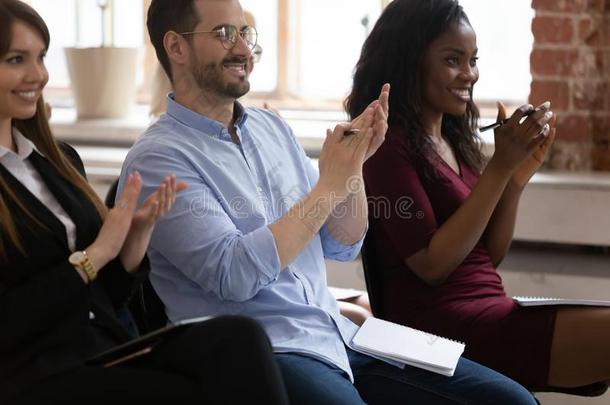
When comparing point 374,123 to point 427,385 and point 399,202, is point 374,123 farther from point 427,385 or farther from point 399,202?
point 427,385

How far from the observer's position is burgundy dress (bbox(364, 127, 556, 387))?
7.10 feet

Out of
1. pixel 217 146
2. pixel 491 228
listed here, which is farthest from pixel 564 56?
pixel 217 146

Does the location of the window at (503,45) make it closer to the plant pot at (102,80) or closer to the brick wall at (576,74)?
the brick wall at (576,74)

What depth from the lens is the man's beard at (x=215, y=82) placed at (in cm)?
200

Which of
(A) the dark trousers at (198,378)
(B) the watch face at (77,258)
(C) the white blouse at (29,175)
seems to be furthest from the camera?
(C) the white blouse at (29,175)

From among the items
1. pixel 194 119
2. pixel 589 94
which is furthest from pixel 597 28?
pixel 194 119

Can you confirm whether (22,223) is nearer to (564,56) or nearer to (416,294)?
(416,294)

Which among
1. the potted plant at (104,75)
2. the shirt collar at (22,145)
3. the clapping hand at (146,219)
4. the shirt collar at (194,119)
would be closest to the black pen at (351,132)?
the shirt collar at (194,119)

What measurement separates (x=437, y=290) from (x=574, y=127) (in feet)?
3.93

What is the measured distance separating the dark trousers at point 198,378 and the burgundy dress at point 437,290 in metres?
0.63

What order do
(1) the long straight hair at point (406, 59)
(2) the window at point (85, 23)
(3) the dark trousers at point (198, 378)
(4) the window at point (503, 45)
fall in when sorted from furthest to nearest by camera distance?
(2) the window at point (85, 23)
(4) the window at point (503, 45)
(1) the long straight hair at point (406, 59)
(3) the dark trousers at point (198, 378)

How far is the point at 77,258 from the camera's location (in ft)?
5.52

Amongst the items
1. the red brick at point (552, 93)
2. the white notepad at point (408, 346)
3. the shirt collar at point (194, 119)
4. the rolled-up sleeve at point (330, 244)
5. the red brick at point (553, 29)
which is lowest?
the white notepad at point (408, 346)

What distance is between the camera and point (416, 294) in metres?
2.24
